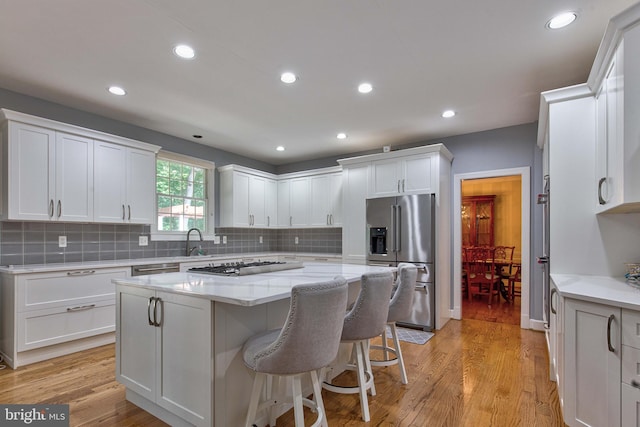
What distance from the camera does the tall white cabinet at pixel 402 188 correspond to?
4.08 m

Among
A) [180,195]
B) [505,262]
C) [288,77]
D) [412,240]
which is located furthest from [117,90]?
[505,262]

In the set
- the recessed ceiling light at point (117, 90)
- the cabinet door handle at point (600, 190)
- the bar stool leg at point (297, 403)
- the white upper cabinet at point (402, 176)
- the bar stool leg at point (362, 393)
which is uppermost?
the recessed ceiling light at point (117, 90)

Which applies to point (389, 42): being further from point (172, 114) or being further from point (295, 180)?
point (295, 180)

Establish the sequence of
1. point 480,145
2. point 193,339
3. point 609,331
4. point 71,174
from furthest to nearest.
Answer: point 480,145, point 71,174, point 193,339, point 609,331

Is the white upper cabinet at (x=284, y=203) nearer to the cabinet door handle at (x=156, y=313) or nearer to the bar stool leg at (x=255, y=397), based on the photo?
the cabinet door handle at (x=156, y=313)

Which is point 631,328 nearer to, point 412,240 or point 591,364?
point 591,364

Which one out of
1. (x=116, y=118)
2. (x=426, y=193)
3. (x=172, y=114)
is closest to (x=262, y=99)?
(x=172, y=114)

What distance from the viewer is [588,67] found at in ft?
8.69

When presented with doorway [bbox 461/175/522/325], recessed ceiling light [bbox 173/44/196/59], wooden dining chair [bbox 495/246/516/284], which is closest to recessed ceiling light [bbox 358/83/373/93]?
recessed ceiling light [bbox 173/44/196/59]

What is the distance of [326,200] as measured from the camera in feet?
17.7

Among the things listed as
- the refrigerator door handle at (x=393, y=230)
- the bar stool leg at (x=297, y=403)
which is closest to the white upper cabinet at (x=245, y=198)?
the refrigerator door handle at (x=393, y=230)

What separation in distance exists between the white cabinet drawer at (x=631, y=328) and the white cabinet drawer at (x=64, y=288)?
412 cm

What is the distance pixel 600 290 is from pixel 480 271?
3.73 m

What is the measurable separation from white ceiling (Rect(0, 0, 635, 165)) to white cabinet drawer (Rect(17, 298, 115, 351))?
6.99 feet
